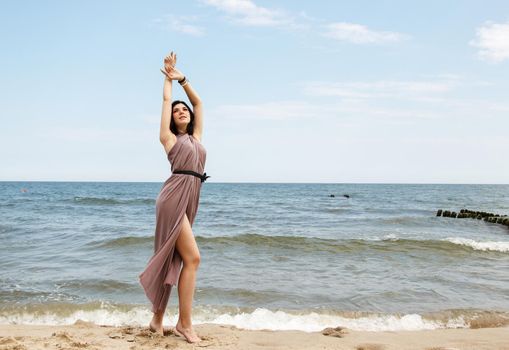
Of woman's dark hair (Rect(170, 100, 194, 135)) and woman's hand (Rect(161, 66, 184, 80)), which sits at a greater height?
woman's hand (Rect(161, 66, 184, 80))

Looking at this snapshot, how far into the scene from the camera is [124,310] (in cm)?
669

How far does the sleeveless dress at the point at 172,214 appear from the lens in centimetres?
431

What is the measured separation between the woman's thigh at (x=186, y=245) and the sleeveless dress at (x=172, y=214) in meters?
0.05

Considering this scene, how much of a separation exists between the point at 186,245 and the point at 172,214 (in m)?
0.33

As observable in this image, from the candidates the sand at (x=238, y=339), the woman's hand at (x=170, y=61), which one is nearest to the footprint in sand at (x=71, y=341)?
the sand at (x=238, y=339)

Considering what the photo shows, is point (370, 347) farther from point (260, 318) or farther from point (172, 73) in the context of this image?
point (172, 73)

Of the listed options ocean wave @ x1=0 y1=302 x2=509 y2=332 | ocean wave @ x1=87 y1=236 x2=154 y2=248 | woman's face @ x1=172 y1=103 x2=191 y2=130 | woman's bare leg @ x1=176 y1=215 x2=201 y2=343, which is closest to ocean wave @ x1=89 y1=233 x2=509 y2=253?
ocean wave @ x1=87 y1=236 x2=154 y2=248

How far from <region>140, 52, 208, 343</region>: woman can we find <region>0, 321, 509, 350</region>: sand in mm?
328

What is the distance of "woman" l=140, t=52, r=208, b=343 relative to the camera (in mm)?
4324

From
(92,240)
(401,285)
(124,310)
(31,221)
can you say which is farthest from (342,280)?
(31,221)

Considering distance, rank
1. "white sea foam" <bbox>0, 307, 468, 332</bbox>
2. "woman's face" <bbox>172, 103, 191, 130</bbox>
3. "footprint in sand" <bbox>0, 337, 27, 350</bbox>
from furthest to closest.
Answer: "white sea foam" <bbox>0, 307, 468, 332</bbox>
"woman's face" <bbox>172, 103, 191, 130</bbox>
"footprint in sand" <bbox>0, 337, 27, 350</bbox>

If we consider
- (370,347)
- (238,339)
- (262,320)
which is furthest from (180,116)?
(262,320)

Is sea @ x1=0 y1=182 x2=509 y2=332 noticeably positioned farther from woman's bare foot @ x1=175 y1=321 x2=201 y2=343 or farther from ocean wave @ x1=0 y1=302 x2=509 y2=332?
woman's bare foot @ x1=175 y1=321 x2=201 y2=343

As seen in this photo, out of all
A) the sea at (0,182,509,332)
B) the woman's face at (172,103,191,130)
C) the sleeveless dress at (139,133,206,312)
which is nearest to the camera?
the sleeveless dress at (139,133,206,312)
